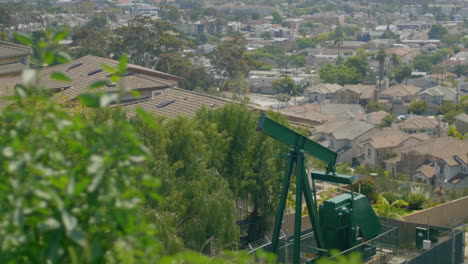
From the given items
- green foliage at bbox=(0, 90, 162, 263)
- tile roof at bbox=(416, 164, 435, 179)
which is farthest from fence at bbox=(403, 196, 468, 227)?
tile roof at bbox=(416, 164, 435, 179)

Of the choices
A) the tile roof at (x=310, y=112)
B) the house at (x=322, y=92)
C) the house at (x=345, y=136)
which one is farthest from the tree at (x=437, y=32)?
the house at (x=345, y=136)

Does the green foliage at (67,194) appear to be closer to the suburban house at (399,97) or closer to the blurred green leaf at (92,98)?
the blurred green leaf at (92,98)

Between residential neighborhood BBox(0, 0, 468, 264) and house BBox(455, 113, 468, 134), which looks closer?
residential neighborhood BBox(0, 0, 468, 264)

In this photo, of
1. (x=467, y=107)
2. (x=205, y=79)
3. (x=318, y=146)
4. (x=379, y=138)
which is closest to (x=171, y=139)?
(x=318, y=146)

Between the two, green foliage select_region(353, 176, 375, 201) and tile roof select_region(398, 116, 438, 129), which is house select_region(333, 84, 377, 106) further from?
green foliage select_region(353, 176, 375, 201)

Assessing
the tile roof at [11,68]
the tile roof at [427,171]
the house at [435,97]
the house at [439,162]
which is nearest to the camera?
the tile roof at [11,68]

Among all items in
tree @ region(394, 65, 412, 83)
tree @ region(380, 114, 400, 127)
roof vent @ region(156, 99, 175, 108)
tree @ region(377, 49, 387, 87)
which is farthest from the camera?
tree @ region(394, 65, 412, 83)

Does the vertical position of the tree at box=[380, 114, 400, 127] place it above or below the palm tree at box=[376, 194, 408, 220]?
below
